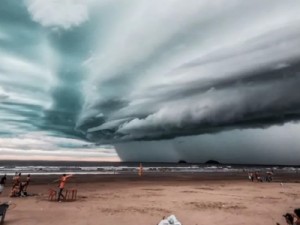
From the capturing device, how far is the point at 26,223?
50.5ft

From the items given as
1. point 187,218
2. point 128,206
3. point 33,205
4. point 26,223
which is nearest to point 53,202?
point 33,205

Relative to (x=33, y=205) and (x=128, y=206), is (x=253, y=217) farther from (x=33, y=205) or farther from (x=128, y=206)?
(x=33, y=205)

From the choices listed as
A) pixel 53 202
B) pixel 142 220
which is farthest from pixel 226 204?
pixel 53 202

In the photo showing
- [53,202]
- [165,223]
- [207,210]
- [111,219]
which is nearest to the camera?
[165,223]

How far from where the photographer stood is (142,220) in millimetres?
16359

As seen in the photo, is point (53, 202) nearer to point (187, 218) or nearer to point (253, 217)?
point (187, 218)

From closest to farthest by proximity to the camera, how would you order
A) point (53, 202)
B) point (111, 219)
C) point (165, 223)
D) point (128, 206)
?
point (165, 223), point (111, 219), point (128, 206), point (53, 202)

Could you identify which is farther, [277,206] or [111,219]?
[277,206]

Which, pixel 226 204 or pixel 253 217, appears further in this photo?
pixel 226 204

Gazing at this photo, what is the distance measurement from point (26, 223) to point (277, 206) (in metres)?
16.8

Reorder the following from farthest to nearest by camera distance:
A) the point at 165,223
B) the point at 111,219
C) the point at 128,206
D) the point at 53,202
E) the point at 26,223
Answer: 1. the point at 53,202
2. the point at 128,206
3. the point at 111,219
4. the point at 26,223
5. the point at 165,223

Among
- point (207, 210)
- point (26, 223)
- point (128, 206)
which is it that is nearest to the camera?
point (26, 223)

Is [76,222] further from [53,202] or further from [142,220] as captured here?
[53,202]

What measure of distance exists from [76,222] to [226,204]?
11515 millimetres
